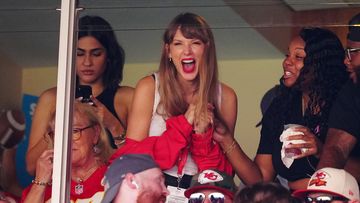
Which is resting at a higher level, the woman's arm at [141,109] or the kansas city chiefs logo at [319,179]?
the woman's arm at [141,109]

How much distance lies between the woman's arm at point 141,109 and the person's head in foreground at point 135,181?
0.42ft

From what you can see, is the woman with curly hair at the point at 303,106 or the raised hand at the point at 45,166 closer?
the woman with curly hair at the point at 303,106

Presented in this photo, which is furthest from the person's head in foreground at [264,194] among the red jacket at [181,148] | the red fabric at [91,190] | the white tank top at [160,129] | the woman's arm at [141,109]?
the red fabric at [91,190]

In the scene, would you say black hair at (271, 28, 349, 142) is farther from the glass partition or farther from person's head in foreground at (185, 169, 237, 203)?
person's head in foreground at (185, 169, 237, 203)

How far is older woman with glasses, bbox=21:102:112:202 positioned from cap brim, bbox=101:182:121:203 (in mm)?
58

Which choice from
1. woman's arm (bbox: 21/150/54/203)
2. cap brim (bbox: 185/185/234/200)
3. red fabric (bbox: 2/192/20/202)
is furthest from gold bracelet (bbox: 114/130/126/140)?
red fabric (bbox: 2/192/20/202)

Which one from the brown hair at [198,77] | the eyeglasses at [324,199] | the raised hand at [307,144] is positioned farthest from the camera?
the brown hair at [198,77]

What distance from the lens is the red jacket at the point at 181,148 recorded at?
257 inches

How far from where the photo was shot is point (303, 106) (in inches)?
257

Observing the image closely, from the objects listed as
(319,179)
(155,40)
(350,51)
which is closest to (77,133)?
(155,40)

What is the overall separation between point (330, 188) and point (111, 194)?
112 centimetres

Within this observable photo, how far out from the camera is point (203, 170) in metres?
6.52

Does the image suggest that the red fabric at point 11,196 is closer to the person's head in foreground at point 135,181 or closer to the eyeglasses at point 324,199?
the person's head in foreground at point 135,181

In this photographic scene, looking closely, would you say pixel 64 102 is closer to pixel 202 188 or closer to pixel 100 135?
pixel 100 135
